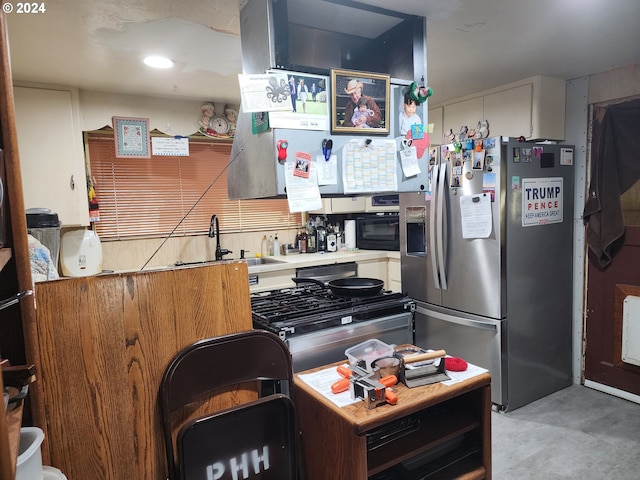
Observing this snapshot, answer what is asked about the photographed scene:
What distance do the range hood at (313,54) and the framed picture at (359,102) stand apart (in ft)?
0.14

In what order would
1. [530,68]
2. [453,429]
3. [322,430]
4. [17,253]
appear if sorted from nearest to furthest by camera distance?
[17,253], [322,430], [453,429], [530,68]

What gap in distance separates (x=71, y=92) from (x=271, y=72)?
2.00 metres

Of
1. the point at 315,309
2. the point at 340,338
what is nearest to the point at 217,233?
the point at 315,309

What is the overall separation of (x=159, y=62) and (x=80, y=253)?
5.13ft

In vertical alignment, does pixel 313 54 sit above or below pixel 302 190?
above

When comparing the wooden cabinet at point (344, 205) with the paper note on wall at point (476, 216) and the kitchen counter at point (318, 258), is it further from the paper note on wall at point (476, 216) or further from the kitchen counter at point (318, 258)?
the paper note on wall at point (476, 216)

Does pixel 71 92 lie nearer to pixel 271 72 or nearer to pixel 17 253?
pixel 271 72

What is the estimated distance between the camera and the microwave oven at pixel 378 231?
3.81 meters

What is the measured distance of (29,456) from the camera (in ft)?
2.80

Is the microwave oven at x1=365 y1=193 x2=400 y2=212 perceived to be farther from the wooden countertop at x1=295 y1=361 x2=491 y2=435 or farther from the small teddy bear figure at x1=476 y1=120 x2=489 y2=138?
the wooden countertop at x1=295 y1=361 x2=491 y2=435

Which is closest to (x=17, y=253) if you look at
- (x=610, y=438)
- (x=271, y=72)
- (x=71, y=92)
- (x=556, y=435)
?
(x=271, y=72)

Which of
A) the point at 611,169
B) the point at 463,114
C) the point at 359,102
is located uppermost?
the point at 463,114

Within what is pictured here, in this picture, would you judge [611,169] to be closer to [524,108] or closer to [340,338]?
[524,108]

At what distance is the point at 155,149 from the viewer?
3328 millimetres
